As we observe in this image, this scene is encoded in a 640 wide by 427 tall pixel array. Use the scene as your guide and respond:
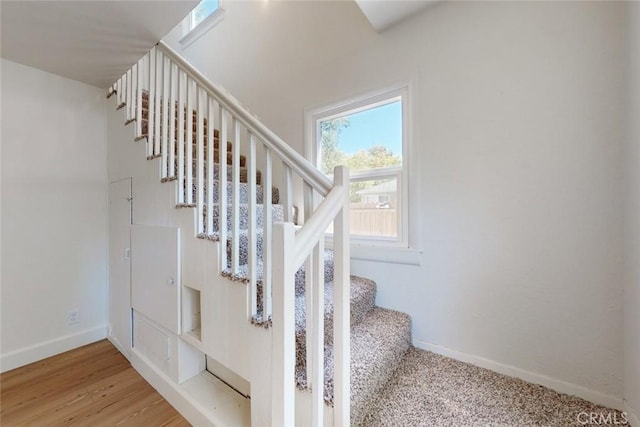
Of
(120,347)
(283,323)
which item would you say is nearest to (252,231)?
(283,323)

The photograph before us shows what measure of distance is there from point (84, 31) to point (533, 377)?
338 cm

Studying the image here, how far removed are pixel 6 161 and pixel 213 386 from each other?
238 cm

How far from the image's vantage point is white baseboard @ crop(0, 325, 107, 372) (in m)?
2.04

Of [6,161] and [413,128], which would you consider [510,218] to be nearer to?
[413,128]

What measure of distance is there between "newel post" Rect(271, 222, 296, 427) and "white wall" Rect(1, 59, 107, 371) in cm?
259

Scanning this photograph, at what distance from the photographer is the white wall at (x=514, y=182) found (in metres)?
1.31

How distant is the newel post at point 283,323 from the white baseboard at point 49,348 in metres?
2.59

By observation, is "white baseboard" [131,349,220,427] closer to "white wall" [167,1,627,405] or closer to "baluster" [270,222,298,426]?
"baluster" [270,222,298,426]

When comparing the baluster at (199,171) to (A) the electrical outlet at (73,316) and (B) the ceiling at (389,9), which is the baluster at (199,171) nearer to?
(B) the ceiling at (389,9)

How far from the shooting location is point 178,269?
1.67m

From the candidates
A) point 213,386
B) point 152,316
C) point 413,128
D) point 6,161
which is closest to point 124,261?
point 152,316

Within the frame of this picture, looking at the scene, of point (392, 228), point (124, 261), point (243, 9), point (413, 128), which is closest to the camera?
point (413, 128)

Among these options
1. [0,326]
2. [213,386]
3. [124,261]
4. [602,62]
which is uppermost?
[602,62]

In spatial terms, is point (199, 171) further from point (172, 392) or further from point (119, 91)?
point (119, 91)
